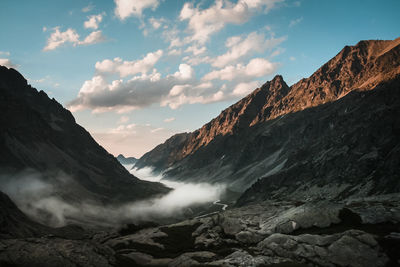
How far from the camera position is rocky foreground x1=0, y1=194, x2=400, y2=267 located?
46.4 metres

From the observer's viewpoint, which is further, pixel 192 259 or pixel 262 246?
pixel 262 246

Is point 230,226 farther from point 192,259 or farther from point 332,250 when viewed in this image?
point 332,250

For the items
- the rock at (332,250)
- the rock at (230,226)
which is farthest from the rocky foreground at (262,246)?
the rock at (230,226)

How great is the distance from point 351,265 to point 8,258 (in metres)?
51.4

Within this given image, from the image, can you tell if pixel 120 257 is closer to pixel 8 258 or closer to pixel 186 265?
pixel 186 265

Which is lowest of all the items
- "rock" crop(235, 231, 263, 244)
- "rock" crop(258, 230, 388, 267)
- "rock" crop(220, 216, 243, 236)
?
"rock" crop(258, 230, 388, 267)

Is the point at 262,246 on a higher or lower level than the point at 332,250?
higher

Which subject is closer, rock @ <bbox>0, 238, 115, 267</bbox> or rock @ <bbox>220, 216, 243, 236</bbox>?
rock @ <bbox>0, 238, 115, 267</bbox>

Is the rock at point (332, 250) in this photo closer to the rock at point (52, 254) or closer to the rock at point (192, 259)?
the rock at point (192, 259)

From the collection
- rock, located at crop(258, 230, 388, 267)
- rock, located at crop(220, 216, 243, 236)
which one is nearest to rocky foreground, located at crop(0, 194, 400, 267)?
rock, located at crop(258, 230, 388, 267)

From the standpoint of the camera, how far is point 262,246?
191ft

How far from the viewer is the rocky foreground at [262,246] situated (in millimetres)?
46375

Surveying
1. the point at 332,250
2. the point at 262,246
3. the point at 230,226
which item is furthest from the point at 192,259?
the point at 230,226

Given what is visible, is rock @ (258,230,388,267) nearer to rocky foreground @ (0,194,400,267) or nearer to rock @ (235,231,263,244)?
rocky foreground @ (0,194,400,267)
